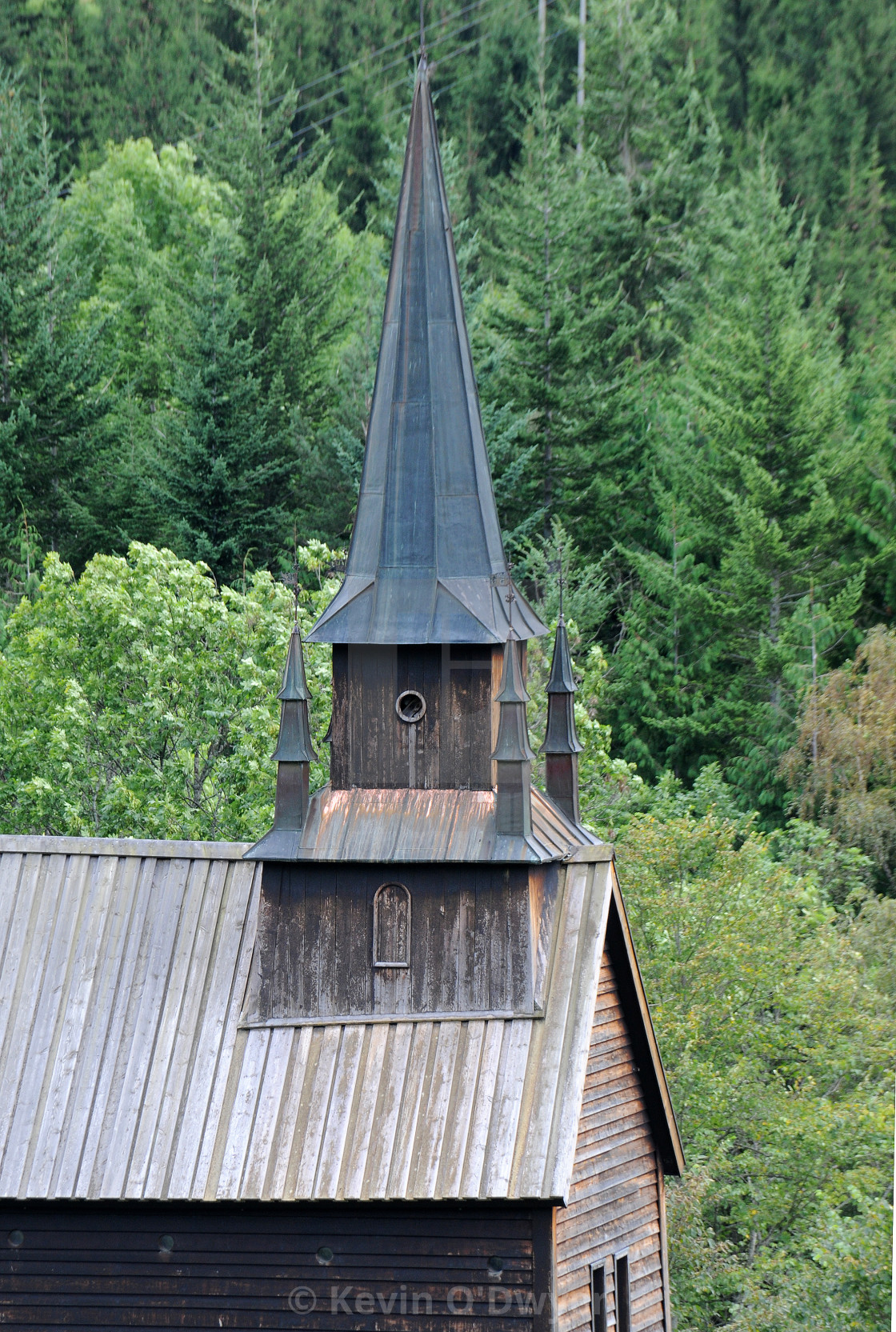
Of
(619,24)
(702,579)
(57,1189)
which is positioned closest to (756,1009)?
(57,1189)

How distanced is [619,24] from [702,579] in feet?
54.0

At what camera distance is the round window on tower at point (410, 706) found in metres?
15.2

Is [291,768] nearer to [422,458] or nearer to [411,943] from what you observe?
[411,943]

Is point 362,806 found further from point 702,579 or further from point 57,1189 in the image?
point 702,579

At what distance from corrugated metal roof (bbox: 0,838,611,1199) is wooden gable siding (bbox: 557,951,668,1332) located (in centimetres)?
84

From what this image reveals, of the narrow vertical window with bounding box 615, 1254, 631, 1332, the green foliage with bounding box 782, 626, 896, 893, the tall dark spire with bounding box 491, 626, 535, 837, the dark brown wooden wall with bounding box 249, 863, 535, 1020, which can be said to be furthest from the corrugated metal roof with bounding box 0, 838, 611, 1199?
the green foliage with bounding box 782, 626, 896, 893

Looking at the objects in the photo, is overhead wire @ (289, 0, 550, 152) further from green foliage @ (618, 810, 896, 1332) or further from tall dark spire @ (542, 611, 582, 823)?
tall dark spire @ (542, 611, 582, 823)

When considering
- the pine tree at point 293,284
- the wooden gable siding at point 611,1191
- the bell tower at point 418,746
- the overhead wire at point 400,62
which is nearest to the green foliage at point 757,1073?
the wooden gable siding at point 611,1191

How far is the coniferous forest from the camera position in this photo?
2197 centimetres

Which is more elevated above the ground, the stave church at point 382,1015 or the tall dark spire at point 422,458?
the tall dark spire at point 422,458

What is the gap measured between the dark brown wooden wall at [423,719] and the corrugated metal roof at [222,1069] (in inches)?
58.3

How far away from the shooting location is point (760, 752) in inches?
1337

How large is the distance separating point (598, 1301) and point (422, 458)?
25.8 feet

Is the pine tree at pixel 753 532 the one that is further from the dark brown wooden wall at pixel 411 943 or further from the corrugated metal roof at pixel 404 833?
the dark brown wooden wall at pixel 411 943
